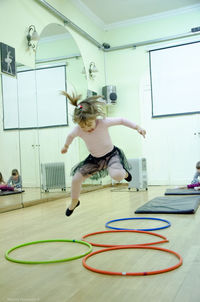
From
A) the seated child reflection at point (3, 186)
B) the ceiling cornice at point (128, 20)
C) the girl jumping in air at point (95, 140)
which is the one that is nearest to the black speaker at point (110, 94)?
the ceiling cornice at point (128, 20)

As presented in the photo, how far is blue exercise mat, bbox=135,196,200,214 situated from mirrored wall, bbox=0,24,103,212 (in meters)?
1.84

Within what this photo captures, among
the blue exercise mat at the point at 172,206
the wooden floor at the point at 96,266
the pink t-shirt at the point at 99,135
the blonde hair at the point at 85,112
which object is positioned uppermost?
the blonde hair at the point at 85,112

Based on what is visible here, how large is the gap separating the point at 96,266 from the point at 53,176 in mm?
3555

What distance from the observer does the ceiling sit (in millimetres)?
6500

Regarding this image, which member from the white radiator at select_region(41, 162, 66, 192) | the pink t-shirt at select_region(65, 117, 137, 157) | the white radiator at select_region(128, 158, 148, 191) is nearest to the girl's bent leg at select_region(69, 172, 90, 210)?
the pink t-shirt at select_region(65, 117, 137, 157)

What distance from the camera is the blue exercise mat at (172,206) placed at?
11.8 feet

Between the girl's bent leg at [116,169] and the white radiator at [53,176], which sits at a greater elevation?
the girl's bent leg at [116,169]

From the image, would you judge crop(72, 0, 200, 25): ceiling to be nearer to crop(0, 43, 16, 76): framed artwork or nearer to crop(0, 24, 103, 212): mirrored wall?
crop(0, 24, 103, 212): mirrored wall

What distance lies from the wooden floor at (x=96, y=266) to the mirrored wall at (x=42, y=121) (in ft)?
4.03

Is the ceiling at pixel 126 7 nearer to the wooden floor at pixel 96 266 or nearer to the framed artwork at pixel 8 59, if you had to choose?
the framed artwork at pixel 8 59

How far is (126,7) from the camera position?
6727 mm

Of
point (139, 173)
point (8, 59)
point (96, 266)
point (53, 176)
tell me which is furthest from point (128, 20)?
point (96, 266)

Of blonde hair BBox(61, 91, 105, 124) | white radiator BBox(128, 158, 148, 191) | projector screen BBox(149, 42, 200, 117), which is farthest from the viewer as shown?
projector screen BBox(149, 42, 200, 117)

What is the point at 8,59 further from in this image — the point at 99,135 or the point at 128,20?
the point at 128,20
